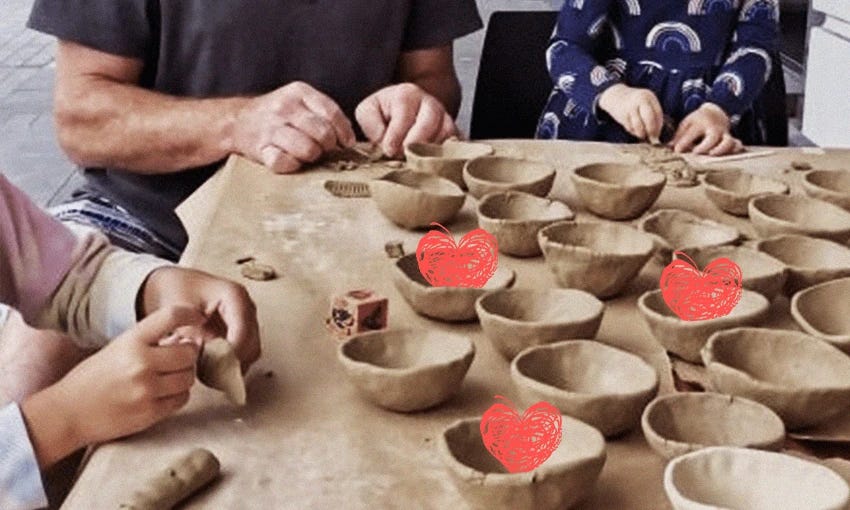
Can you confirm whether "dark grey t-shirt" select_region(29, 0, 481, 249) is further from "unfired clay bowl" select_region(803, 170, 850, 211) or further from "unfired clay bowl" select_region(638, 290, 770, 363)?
"unfired clay bowl" select_region(638, 290, 770, 363)

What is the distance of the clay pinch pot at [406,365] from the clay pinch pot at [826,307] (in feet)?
0.93

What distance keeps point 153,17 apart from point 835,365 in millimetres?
1128

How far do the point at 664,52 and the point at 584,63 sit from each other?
0.51 feet

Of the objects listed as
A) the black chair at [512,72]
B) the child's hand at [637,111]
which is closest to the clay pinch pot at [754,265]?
the child's hand at [637,111]

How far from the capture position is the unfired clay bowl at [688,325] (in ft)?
3.13

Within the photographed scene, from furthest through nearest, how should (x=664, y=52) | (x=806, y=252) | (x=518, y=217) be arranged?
1. (x=664, y=52)
2. (x=518, y=217)
3. (x=806, y=252)

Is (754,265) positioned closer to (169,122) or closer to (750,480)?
(750,480)

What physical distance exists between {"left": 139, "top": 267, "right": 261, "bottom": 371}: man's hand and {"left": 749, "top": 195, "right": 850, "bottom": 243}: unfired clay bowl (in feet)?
1.71

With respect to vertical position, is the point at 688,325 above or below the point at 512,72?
above

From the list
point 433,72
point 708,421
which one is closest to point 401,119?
point 433,72

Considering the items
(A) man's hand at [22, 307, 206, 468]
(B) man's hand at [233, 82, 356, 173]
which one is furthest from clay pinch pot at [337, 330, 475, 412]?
(B) man's hand at [233, 82, 356, 173]

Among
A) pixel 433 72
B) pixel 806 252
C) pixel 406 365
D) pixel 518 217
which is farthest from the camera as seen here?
pixel 433 72

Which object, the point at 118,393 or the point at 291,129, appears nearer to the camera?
the point at 118,393

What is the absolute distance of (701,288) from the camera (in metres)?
1.04
